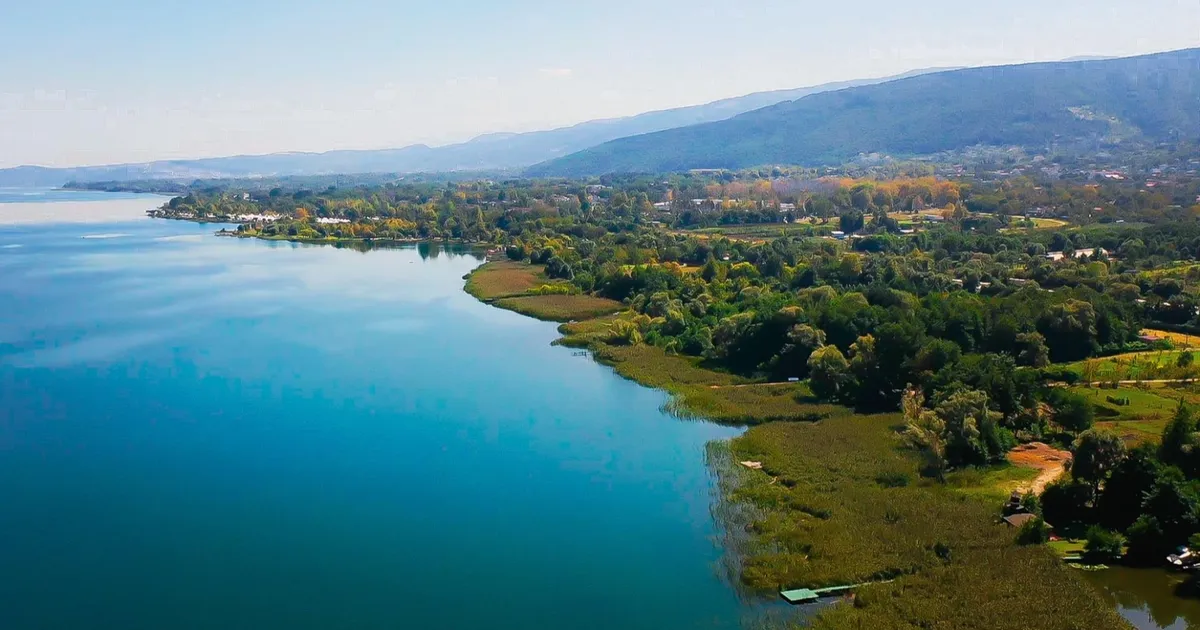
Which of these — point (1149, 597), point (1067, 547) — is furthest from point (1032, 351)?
point (1149, 597)

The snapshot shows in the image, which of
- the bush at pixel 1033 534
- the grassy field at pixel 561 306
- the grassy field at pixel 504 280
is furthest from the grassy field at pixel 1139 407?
the grassy field at pixel 504 280

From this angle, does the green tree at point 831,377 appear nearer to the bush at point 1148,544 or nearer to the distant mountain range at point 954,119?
the bush at point 1148,544

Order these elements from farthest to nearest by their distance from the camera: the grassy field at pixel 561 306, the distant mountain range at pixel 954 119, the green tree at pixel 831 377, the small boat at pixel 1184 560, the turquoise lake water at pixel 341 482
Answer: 1. the distant mountain range at pixel 954 119
2. the grassy field at pixel 561 306
3. the green tree at pixel 831 377
4. the turquoise lake water at pixel 341 482
5. the small boat at pixel 1184 560

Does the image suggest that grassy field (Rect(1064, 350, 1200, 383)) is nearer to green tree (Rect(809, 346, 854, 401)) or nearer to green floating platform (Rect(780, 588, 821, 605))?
green tree (Rect(809, 346, 854, 401))

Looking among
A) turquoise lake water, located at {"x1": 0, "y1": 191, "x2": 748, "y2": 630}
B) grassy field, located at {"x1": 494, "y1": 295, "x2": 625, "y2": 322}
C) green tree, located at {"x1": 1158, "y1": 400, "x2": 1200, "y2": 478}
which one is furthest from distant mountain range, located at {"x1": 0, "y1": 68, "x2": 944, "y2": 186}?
green tree, located at {"x1": 1158, "y1": 400, "x2": 1200, "y2": 478}

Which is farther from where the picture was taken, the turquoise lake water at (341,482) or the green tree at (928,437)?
the green tree at (928,437)

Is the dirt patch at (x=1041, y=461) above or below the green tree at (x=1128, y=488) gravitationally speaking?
below

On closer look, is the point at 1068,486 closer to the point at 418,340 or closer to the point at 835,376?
the point at 835,376

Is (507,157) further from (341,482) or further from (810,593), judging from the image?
(810,593)

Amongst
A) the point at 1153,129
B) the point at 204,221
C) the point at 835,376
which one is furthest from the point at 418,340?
the point at 1153,129
